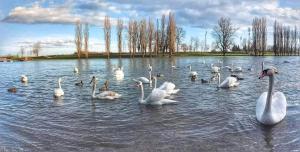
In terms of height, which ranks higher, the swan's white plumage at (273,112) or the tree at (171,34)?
the tree at (171,34)

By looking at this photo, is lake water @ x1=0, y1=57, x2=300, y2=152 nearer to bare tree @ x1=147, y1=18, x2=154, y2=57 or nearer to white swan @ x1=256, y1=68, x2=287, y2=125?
white swan @ x1=256, y1=68, x2=287, y2=125

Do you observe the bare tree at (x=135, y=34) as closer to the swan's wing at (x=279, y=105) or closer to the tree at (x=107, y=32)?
the tree at (x=107, y=32)

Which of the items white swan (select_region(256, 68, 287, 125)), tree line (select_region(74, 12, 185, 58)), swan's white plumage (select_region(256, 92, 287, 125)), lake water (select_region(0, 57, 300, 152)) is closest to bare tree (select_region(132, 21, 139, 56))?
tree line (select_region(74, 12, 185, 58))

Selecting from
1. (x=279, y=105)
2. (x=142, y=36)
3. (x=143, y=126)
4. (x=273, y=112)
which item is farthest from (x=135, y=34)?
(x=273, y=112)

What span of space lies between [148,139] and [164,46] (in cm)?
8814

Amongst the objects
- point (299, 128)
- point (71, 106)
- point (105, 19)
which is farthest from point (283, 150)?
point (105, 19)

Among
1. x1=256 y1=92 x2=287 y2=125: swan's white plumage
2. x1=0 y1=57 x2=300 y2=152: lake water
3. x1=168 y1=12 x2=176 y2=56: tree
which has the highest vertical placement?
x1=168 y1=12 x2=176 y2=56: tree

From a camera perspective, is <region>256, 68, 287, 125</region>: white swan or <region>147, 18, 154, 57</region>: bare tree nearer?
<region>256, 68, 287, 125</region>: white swan

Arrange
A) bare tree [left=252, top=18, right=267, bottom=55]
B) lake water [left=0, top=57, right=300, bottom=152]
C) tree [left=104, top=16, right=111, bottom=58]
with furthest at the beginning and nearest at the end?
bare tree [left=252, top=18, right=267, bottom=55] < tree [left=104, top=16, right=111, bottom=58] < lake water [left=0, top=57, right=300, bottom=152]

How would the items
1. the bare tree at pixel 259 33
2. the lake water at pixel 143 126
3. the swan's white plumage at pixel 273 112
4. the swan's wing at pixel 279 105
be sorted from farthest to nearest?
the bare tree at pixel 259 33, the swan's wing at pixel 279 105, the swan's white plumage at pixel 273 112, the lake water at pixel 143 126

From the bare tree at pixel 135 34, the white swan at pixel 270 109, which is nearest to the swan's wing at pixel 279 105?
the white swan at pixel 270 109

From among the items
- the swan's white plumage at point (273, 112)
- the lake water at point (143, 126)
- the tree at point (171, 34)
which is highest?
the tree at point (171, 34)

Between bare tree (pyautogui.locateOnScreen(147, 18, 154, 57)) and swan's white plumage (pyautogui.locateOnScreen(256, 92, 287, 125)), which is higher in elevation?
bare tree (pyautogui.locateOnScreen(147, 18, 154, 57))

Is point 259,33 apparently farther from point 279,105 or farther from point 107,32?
point 279,105
